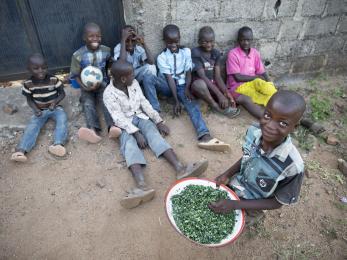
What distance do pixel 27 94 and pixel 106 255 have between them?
196 cm

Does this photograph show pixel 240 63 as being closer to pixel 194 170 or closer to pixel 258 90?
pixel 258 90

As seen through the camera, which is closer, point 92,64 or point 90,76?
point 90,76

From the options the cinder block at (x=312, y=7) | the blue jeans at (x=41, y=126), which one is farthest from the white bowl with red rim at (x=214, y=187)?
the cinder block at (x=312, y=7)

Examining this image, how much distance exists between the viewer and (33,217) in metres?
2.39

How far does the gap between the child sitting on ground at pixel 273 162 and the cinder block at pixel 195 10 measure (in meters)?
2.16

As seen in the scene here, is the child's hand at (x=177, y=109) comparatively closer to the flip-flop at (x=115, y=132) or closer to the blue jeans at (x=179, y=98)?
the blue jeans at (x=179, y=98)

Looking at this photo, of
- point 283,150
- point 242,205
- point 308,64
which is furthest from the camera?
point 308,64

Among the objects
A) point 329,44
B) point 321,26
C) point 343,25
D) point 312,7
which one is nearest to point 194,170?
point 312,7

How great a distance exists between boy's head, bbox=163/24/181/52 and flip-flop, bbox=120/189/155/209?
191cm

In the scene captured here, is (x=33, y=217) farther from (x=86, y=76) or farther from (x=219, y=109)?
(x=219, y=109)

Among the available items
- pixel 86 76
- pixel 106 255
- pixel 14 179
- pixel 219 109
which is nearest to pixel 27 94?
pixel 86 76

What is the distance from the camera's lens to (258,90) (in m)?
3.60

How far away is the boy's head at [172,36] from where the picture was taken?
338cm

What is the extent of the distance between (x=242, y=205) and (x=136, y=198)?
3.01 feet
